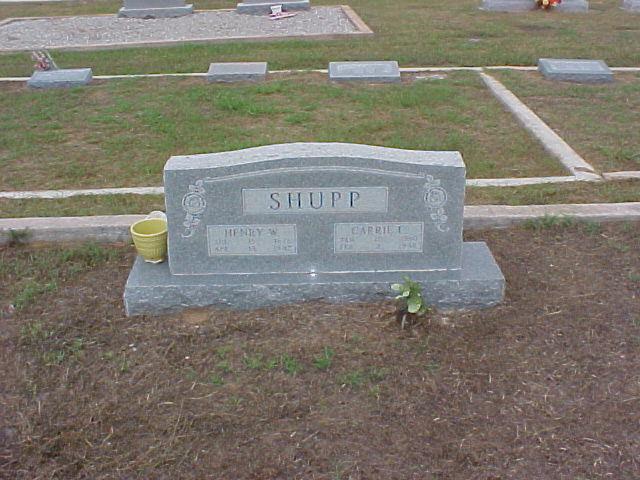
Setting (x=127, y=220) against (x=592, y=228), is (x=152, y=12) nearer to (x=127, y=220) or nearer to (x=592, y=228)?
(x=127, y=220)

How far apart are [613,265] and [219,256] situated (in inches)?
89.3

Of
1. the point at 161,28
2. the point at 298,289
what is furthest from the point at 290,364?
the point at 161,28

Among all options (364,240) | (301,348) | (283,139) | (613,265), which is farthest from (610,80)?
(301,348)

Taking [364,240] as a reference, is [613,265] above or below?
below

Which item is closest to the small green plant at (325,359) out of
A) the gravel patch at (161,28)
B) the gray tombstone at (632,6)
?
the gravel patch at (161,28)

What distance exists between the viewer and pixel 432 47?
10.8 meters

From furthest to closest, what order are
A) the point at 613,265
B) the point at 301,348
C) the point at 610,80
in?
1. the point at 610,80
2. the point at 613,265
3. the point at 301,348

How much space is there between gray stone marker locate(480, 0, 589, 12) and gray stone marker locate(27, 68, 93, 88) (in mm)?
9019

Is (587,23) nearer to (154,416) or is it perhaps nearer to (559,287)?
(559,287)

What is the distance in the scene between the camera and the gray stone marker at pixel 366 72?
8758mm

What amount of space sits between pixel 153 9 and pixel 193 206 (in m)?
12.3

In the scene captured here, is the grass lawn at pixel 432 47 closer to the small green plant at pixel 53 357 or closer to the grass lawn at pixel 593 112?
the grass lawn at pixel 593 112

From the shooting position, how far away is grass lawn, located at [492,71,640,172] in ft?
20.5

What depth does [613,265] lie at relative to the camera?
13.8 feet
